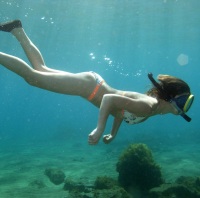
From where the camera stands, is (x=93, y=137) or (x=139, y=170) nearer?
(x=93, y=137)

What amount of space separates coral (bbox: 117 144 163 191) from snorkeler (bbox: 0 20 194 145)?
4.70 m

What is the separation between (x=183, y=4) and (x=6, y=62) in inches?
1005

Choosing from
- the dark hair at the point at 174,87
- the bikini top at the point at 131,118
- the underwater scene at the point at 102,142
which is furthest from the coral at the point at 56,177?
the dark hair at the point at 174,87

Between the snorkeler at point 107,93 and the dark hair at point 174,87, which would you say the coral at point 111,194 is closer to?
the snorkeler at point 107,93

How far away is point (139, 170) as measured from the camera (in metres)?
10.7

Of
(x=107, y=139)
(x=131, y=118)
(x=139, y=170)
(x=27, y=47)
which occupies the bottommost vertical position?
(x=139, y=170)

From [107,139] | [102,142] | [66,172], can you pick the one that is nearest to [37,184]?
[66,172]

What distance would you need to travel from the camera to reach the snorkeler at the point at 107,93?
504cm

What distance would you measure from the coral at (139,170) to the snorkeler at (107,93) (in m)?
4.70

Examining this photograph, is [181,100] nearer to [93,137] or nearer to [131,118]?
[131,118]

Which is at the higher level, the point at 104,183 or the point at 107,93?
the point at 107,93

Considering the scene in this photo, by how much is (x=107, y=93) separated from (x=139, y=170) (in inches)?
219

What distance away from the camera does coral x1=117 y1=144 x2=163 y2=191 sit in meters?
10.6

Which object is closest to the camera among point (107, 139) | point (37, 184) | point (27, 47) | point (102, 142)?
point (107, 139)
